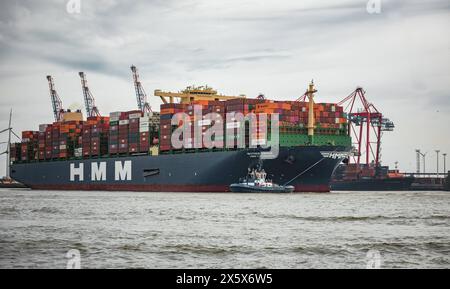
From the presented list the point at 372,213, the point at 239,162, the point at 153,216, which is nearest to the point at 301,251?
the point at 153,216

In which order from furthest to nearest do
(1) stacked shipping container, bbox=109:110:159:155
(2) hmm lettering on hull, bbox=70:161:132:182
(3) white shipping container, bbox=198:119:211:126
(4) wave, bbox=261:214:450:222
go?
(2) hmm lettering on hull, bbox=70:161:132:182
(1) stacked shipping container, bbox=109:110:159:155
(3) white shipping container, bbox=198:119:211:126
(4) wave, bbox=261:214:450:222

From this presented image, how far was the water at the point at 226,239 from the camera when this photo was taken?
68.0 feet

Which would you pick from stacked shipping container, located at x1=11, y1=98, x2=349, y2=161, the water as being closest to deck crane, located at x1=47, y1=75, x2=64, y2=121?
stacked shipping container, located at x1=11, y1=98, x2=349, y2=161

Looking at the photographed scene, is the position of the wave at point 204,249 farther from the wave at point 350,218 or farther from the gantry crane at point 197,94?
the gantry crane at point 197,94

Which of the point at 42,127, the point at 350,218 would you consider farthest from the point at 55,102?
the point at 350,218

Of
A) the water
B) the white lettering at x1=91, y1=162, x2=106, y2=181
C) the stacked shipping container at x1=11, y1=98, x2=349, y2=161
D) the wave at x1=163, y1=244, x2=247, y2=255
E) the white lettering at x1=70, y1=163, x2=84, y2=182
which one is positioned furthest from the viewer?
the white lettering at x1=70, y1=163, x2=84, y2=182

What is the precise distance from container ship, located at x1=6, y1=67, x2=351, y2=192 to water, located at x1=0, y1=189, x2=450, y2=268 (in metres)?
33.1

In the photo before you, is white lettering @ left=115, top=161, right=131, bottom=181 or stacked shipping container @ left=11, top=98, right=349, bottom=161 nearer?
stacked shipping container @ left=11, top=98, right=349, bottom=161

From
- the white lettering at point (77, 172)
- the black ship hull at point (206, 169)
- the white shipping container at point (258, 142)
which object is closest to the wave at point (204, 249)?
the white shipping container at point (258, 142)

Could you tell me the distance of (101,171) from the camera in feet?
323

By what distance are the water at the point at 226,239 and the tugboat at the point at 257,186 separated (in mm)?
28709

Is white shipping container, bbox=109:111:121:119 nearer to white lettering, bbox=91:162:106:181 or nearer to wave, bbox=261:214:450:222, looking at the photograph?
white lettering, bbox=91:162:106:181

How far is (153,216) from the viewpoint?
38.2 meters

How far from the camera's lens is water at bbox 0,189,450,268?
816 inches
